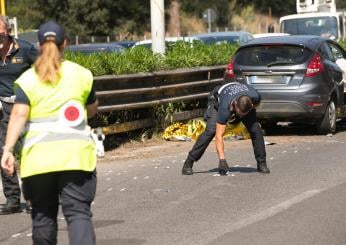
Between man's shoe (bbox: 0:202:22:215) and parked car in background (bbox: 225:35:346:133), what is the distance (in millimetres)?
6337

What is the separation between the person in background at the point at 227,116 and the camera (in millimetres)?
10273

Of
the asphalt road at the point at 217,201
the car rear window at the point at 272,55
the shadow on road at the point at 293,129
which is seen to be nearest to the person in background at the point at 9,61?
the asphalt road at the point at 217,201

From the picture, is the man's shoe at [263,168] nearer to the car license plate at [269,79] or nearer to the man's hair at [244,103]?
the man's hair at [244,103]

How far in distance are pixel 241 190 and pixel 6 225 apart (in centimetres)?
268

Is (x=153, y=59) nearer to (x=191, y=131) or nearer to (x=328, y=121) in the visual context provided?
(x=191, y=131)

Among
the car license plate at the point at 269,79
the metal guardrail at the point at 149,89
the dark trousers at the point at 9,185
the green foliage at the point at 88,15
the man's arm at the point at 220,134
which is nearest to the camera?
the dark trousers at the point at 9,185

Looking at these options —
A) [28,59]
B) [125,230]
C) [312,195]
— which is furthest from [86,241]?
[312,195]

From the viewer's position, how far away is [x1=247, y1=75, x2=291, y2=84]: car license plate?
47.8 feet

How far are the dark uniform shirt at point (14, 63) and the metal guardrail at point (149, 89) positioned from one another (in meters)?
4.26

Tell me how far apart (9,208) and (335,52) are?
8.79m

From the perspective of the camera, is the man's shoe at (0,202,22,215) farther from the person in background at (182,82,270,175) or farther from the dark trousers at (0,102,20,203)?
the person in background at (182,82,270,175)

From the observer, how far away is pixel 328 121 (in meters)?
14.9

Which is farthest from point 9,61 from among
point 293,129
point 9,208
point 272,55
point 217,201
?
point 293,129

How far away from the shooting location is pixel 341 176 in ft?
35.1
